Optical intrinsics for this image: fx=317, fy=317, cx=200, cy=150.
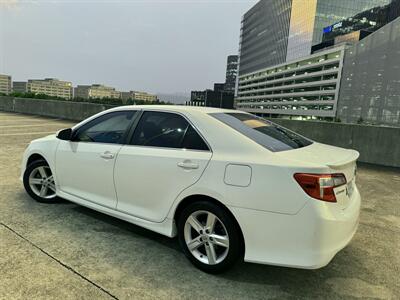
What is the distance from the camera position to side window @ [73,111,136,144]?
373 cm

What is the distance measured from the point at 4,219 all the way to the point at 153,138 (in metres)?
2.20

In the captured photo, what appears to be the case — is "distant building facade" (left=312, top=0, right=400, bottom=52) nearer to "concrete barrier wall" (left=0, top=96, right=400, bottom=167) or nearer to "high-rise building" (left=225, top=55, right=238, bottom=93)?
"concrete barrier wall" (left=0, top=96, right=400, bottom=167)

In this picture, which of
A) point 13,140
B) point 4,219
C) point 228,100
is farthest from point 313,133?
point 228,100

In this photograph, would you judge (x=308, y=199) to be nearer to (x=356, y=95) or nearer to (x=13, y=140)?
(x=13, y=140)

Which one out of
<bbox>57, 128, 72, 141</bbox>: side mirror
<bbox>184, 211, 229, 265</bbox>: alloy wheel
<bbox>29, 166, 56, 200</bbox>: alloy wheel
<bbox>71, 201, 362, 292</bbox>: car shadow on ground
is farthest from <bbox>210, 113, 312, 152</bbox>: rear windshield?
<bbox>29, 166, 56, 200</bbox>: alloy wheel

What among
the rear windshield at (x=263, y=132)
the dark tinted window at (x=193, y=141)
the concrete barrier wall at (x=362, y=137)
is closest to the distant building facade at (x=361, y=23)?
the concrete barrier wall at (x=362, y=137)

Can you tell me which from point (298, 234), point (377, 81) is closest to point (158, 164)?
point (298, 234)

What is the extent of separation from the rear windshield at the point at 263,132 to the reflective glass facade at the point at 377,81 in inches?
664

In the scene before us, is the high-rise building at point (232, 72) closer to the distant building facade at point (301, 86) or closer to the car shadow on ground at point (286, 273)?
the distant building facade at point (301, 86)

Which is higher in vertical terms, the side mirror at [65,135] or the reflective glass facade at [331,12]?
the reflective glass facade at [331,12]

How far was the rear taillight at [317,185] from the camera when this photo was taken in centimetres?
247

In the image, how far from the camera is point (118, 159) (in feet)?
11.5

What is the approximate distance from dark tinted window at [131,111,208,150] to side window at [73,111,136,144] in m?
0.23

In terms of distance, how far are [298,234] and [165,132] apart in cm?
167
